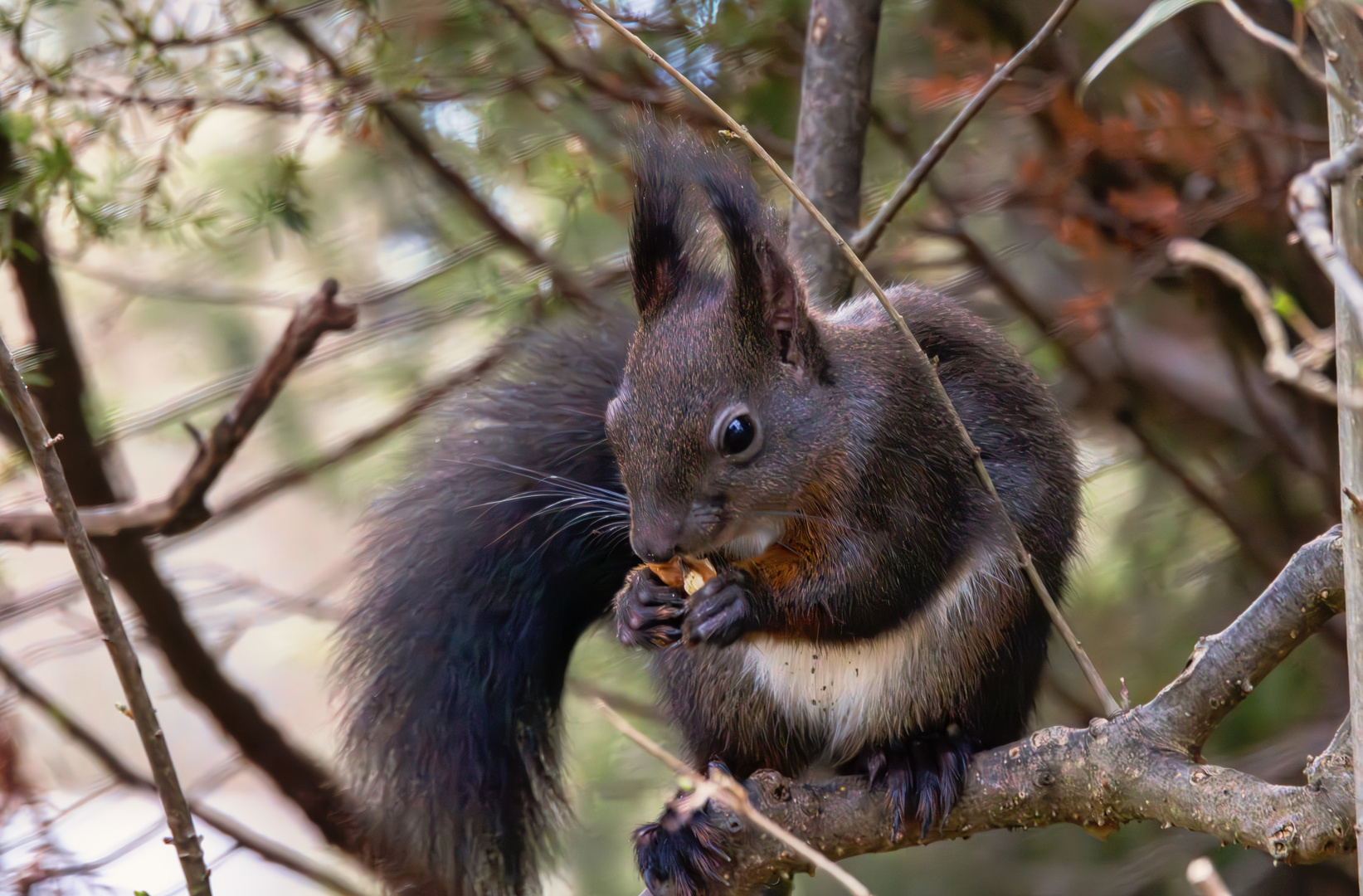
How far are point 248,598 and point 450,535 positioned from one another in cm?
113

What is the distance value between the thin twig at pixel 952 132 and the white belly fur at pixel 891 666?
542 millimetres

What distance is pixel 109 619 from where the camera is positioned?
1360 mm

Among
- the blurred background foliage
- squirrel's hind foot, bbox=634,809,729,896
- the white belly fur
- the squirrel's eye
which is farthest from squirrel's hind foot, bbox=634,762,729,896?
the squirrel's eye

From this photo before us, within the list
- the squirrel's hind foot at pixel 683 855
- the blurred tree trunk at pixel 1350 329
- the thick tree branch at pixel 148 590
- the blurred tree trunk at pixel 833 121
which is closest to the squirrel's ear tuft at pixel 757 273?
the blurred tree trunk at pixel 833 121

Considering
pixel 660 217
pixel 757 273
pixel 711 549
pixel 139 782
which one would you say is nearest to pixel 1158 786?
pixel 711 549

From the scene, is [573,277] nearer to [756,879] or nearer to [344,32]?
[344,32]

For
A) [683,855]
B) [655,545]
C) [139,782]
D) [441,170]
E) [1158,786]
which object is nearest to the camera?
[1158,786]

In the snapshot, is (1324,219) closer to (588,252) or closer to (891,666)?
(891,666)

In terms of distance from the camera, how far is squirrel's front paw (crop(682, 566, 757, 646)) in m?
1.63

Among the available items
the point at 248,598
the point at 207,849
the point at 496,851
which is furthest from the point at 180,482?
the point at 207,849

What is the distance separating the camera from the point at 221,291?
2812 millimetres

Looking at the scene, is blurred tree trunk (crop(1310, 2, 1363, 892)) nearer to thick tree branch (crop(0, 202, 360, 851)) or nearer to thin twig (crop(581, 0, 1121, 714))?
thin twig (crop(581, 0, 1121, 714))

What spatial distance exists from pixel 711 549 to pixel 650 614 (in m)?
0.17

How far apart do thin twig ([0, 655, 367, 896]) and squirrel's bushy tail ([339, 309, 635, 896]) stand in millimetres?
404
